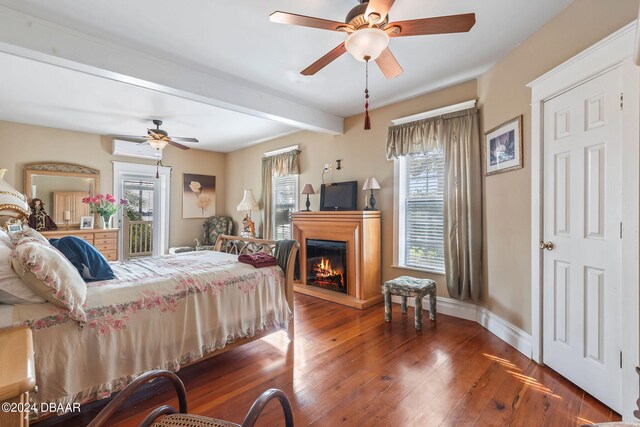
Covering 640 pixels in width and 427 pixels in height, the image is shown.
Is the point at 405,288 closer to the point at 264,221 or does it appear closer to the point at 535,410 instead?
the point at 535,410

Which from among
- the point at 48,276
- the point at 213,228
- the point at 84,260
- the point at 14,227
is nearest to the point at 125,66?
the point at 84,260

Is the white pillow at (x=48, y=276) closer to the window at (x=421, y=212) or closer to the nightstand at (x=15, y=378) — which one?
the nightstand at (x=15, y=378)

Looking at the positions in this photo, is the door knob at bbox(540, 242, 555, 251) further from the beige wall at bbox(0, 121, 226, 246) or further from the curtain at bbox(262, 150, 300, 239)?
the beige wall at bbox(0, 121, 226, 246)

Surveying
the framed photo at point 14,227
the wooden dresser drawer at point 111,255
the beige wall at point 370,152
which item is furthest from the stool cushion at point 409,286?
the wooden dresser drawer at point 111,255

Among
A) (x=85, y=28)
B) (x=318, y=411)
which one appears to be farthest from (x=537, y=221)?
(x=85, y=28)

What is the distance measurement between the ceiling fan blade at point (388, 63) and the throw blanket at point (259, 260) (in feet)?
6.03

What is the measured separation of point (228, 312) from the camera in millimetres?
2221

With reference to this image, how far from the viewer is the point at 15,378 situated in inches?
33.5

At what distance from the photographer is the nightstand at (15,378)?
81 centimetres

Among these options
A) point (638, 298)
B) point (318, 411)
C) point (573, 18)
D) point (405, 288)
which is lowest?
point (318, 411)

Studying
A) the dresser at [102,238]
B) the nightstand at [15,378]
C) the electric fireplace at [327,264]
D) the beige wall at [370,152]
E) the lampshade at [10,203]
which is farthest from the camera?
the dresser at [102,238]

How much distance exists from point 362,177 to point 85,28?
3259 mm

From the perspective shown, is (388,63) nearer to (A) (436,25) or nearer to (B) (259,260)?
(A) (436,25)

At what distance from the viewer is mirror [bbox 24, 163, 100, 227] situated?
14.8 ft
